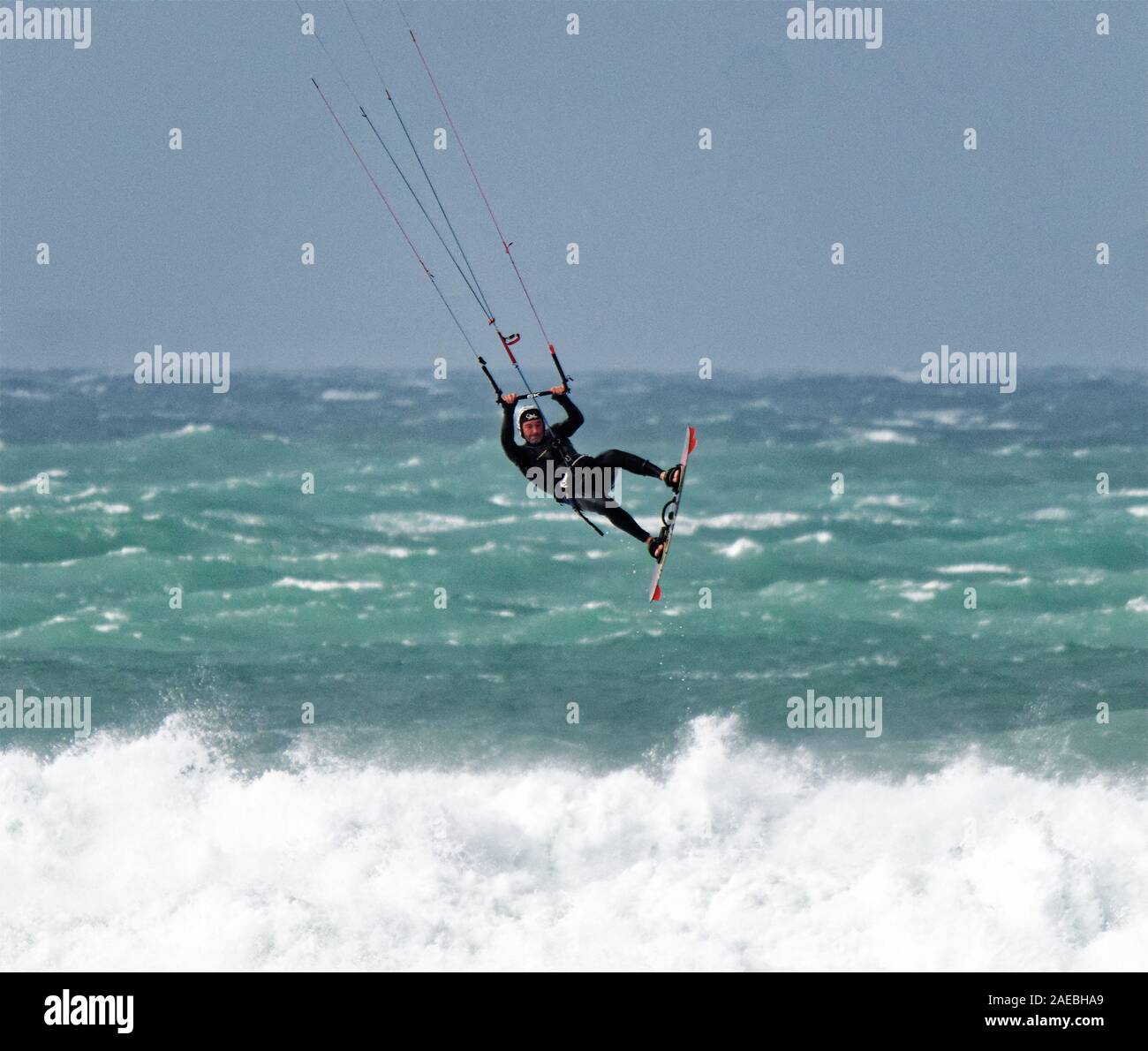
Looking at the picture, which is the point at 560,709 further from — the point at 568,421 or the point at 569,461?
the point at 568,421

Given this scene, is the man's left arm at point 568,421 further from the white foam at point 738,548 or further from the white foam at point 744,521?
the white foam at point 744,521

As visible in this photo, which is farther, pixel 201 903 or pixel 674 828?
pixel 674 828

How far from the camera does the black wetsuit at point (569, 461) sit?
49.8 ft

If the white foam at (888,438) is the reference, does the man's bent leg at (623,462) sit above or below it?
below

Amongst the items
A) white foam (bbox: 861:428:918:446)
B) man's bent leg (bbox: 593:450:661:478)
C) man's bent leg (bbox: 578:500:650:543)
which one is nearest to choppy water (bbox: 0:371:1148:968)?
white foam (bbox: 861:428:918:446)

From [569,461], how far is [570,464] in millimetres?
29

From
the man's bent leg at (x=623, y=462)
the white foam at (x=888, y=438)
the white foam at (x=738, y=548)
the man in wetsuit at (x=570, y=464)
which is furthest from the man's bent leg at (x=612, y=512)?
the white foam at (x=888, y=438)

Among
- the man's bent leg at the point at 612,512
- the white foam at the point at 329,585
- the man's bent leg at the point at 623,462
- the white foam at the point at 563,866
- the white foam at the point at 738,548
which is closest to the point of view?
the man's bent leg at the point at 623,462

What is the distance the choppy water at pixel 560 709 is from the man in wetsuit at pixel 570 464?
433 cm

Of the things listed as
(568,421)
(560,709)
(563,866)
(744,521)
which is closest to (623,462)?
(568,421)
